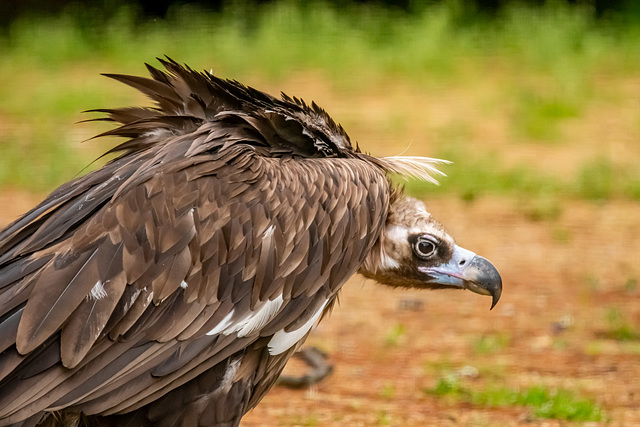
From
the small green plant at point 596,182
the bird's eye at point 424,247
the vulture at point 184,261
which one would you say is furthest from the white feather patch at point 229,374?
the small green plant at point 596,182

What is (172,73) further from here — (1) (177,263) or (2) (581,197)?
(2) (581,197)

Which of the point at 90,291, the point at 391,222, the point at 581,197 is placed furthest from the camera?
the point at 581,197

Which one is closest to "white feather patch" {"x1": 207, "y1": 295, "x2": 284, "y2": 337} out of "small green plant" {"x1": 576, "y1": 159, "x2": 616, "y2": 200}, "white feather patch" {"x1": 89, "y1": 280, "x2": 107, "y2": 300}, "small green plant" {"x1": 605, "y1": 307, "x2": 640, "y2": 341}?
"white feather patch" {"x1": 89, "y1": 280, "x2": 107, "y2": 300}

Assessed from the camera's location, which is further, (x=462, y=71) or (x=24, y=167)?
(x=462, y=71)

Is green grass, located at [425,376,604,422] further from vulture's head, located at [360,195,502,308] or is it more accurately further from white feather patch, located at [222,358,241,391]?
white feather patch, located at [222,358,241,391]

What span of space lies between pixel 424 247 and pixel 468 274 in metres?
0.21

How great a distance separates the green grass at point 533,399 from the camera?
4.99 m

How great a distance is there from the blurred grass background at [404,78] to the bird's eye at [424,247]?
451 centimetres

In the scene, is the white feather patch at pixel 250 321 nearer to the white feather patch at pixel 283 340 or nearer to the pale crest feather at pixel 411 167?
the white feather patch at pixel 283 340

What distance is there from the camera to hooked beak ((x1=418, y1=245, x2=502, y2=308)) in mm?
4277

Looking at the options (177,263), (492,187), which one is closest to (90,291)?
(177,263)

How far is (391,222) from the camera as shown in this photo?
4367mm

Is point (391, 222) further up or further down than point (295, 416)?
further up

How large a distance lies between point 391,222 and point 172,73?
3.62 ft
